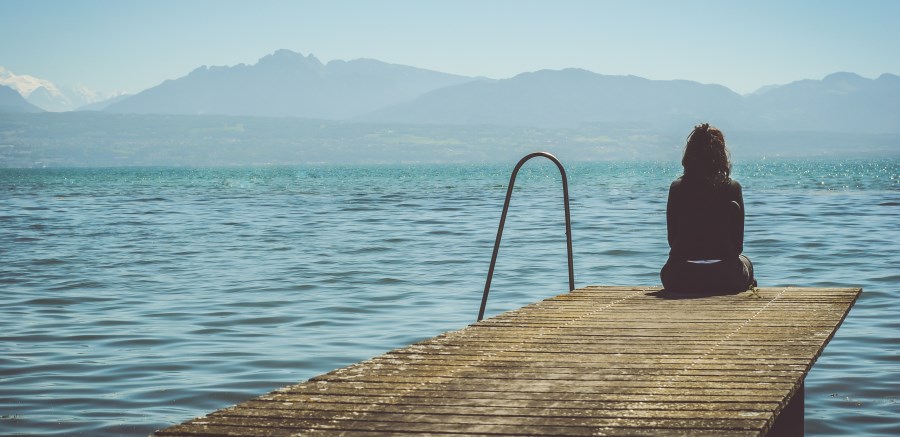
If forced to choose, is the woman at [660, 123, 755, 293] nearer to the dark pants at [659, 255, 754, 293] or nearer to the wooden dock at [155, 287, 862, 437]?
the dark pants at [659, 255, 754, 293]

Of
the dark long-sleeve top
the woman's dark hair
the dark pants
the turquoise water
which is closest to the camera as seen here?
the woman's dark hair

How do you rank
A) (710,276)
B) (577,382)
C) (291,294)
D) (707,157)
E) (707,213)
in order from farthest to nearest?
(291,294)
(710,276)
(707,213)
(707,157)
(577,382)

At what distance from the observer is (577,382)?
611cm

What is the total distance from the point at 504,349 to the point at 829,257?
16.4 meters

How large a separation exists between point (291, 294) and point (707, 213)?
8598 mm

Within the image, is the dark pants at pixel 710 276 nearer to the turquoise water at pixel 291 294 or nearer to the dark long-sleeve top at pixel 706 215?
the dark long-sleeve top at pixel 706 215

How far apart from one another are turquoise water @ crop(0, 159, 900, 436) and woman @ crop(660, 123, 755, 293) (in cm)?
139

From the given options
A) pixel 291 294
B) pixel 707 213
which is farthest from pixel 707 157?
pixel 291 294

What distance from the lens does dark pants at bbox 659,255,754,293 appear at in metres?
9.99

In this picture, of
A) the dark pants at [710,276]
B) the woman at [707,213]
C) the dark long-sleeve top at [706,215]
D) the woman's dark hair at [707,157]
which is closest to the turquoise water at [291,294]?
the dark pants at [710,276]

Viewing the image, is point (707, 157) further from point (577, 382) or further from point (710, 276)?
point (577, 382)

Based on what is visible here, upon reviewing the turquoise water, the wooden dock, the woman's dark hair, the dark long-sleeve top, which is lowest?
the turquoise water

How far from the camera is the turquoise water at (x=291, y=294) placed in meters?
9.71

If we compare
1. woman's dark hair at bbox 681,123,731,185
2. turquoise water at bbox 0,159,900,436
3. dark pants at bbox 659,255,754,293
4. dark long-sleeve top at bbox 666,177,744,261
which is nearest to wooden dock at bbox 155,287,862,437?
dark long-sleeve top at bbox 666,177,744,261
